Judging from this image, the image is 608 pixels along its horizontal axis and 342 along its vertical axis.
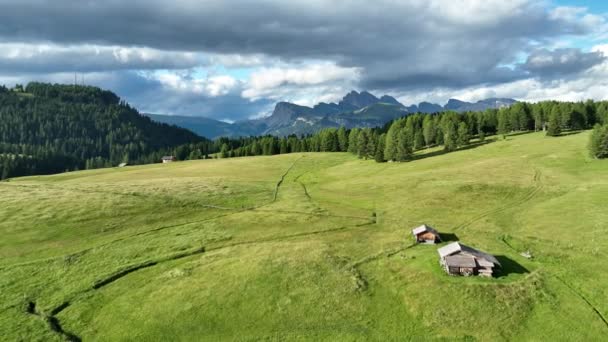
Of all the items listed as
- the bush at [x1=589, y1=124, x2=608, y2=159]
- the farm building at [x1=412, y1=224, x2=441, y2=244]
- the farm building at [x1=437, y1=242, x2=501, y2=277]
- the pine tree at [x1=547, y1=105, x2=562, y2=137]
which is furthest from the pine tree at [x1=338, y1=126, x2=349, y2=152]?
the farm building at [x1=437, y1=242, x2=501, y2=277]

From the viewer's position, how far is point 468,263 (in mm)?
47969

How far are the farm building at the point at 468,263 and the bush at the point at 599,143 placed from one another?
258ft

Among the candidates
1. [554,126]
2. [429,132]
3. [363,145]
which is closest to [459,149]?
[429,132]

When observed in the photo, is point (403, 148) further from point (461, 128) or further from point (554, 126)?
point (554, 126)

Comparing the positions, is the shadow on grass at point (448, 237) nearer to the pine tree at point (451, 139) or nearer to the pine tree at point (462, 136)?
the pine tree at point (451, 139)

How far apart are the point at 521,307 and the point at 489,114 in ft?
522

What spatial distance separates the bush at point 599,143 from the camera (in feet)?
342

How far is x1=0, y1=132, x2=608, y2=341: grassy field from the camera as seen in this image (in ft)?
130

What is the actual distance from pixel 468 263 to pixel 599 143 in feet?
273

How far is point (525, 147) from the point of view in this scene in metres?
133

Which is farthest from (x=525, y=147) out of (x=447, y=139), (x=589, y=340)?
(x=589, y=340)

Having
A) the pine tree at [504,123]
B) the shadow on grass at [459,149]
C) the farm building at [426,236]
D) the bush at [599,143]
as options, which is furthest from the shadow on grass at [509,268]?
the pine tree at [504,123]

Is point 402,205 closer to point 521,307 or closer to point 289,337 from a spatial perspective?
point 521,307

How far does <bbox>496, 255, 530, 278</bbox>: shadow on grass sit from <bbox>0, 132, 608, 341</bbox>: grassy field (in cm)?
29
